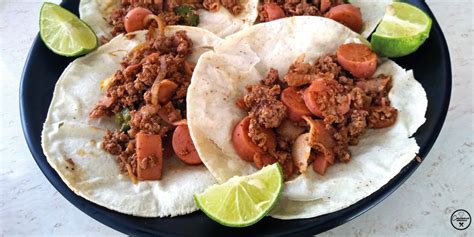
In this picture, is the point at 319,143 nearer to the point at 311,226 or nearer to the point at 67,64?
the point at 311,226

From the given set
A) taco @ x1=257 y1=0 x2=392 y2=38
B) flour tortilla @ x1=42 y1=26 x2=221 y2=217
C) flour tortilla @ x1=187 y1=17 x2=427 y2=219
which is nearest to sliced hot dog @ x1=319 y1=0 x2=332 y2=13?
taco @ x1=257 y1=0 x2=392 y2=38

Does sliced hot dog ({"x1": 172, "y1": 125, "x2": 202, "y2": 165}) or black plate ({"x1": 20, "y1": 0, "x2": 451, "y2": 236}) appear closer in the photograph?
black plate ({"x1": 20, "y1": 0, "x2": 451, "y2": 236})

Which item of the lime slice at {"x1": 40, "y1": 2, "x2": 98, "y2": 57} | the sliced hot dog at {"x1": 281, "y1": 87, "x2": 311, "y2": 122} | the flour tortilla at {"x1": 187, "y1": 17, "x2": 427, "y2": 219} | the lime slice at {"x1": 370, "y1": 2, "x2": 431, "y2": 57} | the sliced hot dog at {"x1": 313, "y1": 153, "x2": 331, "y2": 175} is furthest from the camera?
the lime slice at {"x1": 40, "y1": 2, "x2": 98, "y2": 57}

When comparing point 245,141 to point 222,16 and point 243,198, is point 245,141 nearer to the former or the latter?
point 243,198

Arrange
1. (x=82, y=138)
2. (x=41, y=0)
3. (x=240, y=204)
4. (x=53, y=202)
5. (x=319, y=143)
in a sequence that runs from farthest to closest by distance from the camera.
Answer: (x=41, y=0) < (x=53, y=202) < (x=82, y=138) < (x=319, y=143) < (x=240, y=204)

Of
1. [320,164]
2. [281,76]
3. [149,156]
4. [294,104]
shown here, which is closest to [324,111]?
[294,104]

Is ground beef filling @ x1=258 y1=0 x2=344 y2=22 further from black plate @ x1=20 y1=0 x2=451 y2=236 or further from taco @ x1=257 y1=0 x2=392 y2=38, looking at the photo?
black plate @ x1=20 y1=0 x2=451 y2=236

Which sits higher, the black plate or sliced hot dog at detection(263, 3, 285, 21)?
sliced hot dog at detection(263, 3, 285, 21)

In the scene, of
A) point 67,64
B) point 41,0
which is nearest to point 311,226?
point 67,64
